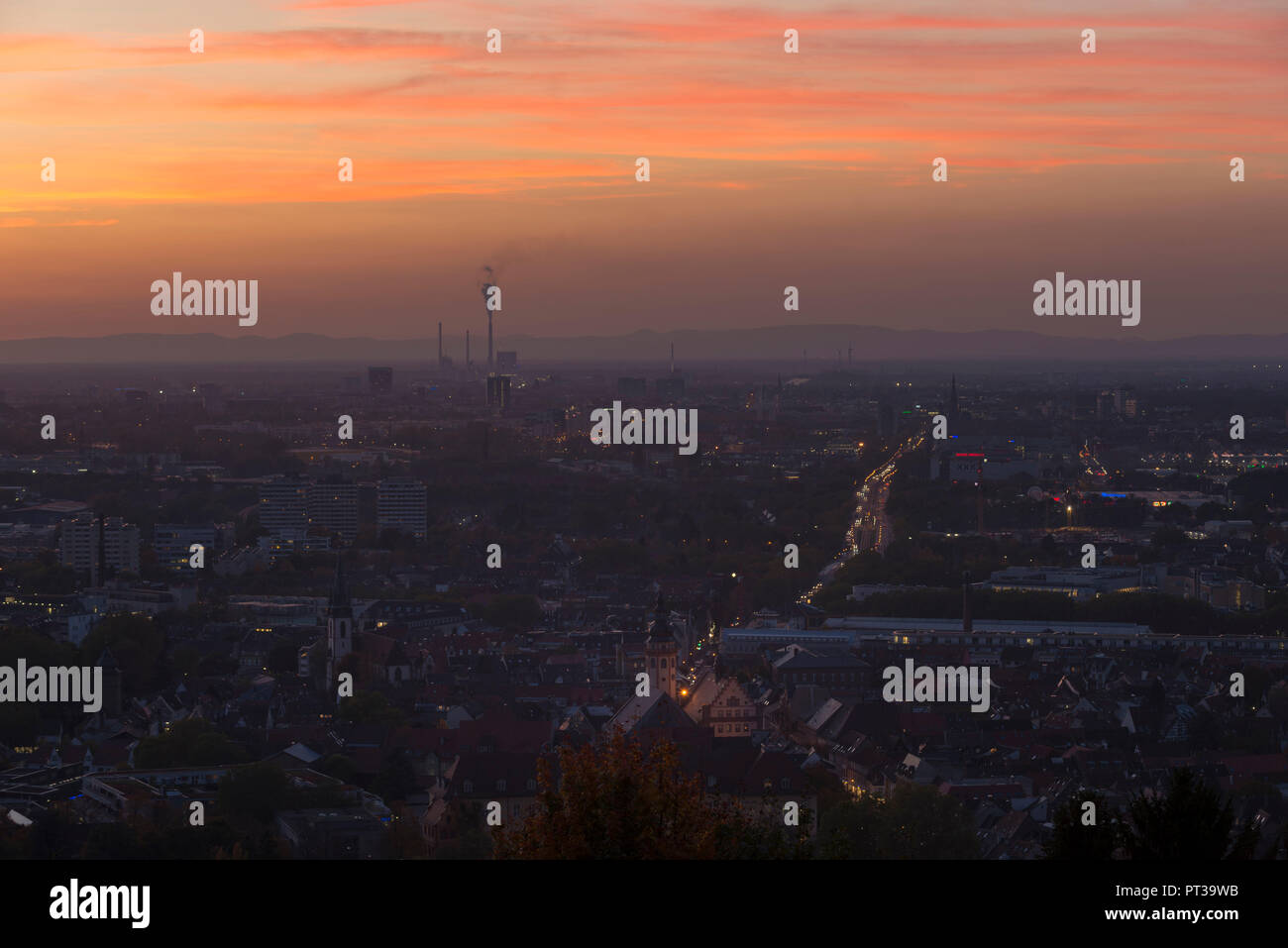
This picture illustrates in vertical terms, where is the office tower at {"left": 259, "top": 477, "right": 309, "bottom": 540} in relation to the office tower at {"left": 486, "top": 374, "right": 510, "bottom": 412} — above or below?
below

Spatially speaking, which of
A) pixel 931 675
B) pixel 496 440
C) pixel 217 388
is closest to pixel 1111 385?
pixel 496 440

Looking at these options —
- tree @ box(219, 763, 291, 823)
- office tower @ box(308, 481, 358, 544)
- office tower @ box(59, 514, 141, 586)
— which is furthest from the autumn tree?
office tower @ box(308, 481, 358, 544)

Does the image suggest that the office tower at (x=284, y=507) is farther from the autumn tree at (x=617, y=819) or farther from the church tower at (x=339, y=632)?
the autumn tree at (x=617, y=819)

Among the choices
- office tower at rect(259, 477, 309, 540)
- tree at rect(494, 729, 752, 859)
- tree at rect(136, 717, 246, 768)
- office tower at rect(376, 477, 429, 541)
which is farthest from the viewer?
office tower at rect(376, 477, 429, 541)

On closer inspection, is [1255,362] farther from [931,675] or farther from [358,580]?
[931,675]

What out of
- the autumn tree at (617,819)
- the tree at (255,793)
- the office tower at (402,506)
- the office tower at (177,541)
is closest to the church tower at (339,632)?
the tree at (255,793)

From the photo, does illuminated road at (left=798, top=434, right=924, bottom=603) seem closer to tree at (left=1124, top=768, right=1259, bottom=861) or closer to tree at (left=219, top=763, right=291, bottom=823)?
tree at (left=219, top=763, right=291, bottom=823)
